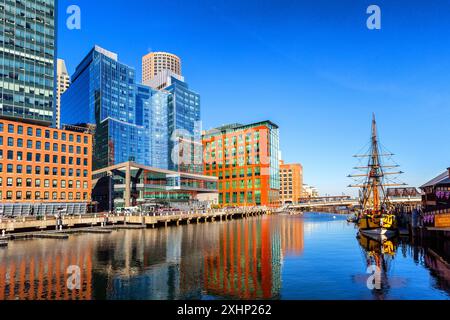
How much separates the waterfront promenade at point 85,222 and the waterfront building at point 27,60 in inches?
1574

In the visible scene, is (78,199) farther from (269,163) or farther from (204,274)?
(269,163)

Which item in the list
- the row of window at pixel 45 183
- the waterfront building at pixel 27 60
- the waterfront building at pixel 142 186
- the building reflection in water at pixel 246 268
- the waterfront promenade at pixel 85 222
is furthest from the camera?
the waterfront building at pixel 142 186

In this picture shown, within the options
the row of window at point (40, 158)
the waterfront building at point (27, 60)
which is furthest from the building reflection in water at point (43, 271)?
the waterfront building at point (27, 60)

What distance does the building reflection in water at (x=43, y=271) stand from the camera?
29094 mm

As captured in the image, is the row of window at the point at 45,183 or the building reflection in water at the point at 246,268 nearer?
the building reflection in water at the point at 246,268

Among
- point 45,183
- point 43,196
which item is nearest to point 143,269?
point 43,196

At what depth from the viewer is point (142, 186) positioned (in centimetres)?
15212

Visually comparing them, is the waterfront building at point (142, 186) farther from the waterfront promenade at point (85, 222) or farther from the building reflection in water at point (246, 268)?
the building reflection in water at point (246, 268)

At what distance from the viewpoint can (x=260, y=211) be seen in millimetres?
177500

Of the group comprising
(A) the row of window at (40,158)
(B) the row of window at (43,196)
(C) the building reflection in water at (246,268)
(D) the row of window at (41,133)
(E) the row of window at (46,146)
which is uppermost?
(D) the row of window at (41,133)

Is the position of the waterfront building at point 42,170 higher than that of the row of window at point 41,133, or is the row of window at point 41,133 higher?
the row of window at point 41,133

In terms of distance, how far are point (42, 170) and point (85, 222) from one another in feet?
83.0

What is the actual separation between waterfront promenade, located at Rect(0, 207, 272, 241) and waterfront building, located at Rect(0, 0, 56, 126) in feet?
131
